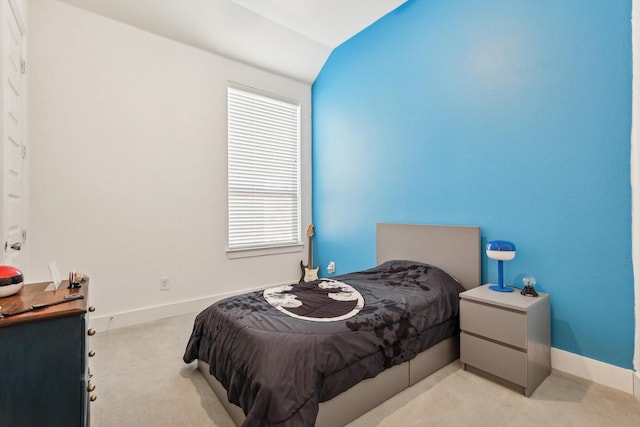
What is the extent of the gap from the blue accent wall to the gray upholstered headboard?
11 cm

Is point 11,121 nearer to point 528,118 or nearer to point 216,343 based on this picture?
point 216,343

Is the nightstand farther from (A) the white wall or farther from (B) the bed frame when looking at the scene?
(A) the white wall

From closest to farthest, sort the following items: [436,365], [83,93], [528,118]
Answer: [436,365] → [528,118] → [83,93]

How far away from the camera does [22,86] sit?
2396mm

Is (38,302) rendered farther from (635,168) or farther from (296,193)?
(296,193)

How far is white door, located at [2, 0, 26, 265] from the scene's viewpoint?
1.79 metres

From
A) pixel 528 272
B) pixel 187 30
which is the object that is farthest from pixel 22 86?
pixel 528 272

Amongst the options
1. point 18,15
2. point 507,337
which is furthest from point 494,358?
point 18,15

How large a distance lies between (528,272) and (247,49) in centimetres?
360

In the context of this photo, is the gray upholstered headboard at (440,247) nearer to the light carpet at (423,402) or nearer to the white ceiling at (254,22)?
the light carpet at (423,402)

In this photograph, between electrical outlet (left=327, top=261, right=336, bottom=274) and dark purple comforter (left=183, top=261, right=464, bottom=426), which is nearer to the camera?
dark purple comforter (left=183, top=261, right=464, bottom=426)

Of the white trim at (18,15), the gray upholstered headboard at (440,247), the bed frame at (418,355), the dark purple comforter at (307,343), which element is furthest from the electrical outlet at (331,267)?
the white trim at (18,15)

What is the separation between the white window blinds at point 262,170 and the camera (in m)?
3.75

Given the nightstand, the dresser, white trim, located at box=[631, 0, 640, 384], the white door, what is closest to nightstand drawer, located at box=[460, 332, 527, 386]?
the nightstand
